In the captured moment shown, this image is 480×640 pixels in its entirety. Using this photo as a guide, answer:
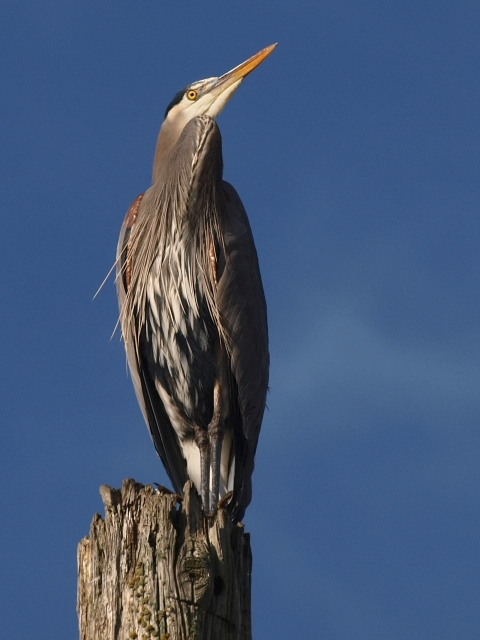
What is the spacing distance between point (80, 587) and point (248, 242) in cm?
305

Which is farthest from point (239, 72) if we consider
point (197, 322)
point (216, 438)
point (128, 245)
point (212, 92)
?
point (216, 438)

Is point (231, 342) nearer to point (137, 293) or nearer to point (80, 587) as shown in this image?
point (137, 293)

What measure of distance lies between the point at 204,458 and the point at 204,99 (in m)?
2.42

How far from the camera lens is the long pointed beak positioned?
6965 millimetres

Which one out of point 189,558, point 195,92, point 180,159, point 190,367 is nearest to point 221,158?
point 180,159

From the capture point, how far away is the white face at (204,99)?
22.9 feet

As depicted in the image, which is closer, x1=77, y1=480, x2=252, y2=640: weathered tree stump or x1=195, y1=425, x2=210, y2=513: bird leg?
x1=77, y1=480, x2=252, y2=640: weathered tree stump

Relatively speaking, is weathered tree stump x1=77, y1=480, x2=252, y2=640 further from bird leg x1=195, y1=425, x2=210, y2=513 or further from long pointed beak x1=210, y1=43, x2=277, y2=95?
long pointed beak x1=210, y1=43, x2=277, y2=95

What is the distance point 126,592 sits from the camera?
3.52 meters

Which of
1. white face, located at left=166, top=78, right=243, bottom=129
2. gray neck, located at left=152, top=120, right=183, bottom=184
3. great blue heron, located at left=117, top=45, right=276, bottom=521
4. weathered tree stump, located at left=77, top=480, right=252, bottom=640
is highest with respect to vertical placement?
white face, located at left=166, top=78, right=243, bottom=129

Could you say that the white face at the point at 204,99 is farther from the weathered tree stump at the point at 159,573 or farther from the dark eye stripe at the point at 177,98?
the weathered tree stump at the point at 159,573

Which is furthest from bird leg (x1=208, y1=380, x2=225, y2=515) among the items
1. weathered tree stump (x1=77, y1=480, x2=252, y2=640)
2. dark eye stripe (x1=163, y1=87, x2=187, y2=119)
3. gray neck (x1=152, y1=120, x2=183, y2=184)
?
dark eye stripe (x1=163, y1=87, x2=187, y2=119)

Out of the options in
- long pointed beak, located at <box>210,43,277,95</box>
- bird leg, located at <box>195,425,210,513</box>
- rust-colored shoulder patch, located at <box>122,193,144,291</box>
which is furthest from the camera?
long pointed beak, located at <box>210,43,277,95</box>

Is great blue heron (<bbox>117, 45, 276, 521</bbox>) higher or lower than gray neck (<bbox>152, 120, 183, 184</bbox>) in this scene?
lower
